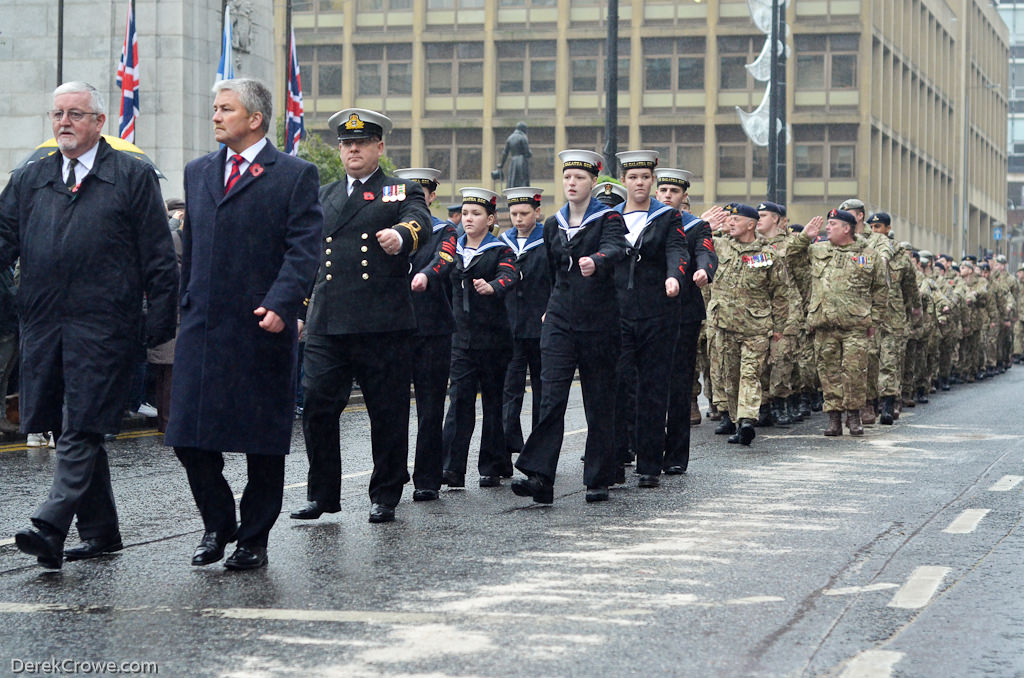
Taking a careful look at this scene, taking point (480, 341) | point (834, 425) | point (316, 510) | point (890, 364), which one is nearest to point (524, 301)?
point (480, 341)

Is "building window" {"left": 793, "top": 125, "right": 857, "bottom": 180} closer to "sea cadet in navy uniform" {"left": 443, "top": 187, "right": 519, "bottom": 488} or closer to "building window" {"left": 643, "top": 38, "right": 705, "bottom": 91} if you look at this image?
"building window" {"left": 643, "top": 38, "right": 705, "bottom": 91}

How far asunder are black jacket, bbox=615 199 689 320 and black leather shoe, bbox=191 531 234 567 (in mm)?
4050

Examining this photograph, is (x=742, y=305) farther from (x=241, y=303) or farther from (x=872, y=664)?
(x=872, y=664)

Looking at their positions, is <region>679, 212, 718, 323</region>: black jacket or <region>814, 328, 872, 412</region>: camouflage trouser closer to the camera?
<region>679, 212, 718, 323</region>: black jacket

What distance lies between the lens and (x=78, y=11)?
2558 centimetres

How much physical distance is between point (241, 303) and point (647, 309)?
162 inches

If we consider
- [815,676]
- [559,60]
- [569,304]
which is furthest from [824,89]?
[815,676]

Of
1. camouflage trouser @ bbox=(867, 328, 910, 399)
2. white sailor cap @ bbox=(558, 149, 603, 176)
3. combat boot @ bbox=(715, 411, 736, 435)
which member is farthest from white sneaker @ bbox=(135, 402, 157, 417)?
white sailor cap @ bbox=(558, 149, 603, 176)

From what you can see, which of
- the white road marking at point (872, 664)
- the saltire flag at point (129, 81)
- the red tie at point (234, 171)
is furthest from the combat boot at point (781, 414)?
the white road marking at point (872, 664)

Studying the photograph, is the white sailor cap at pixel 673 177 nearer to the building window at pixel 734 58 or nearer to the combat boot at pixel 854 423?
the combat boot at pixel 854 423

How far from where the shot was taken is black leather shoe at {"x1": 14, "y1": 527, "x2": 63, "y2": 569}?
6914 millimetres

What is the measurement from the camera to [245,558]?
720cm

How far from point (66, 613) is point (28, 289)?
1.65 metres

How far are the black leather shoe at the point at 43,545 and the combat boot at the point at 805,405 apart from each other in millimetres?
11075
